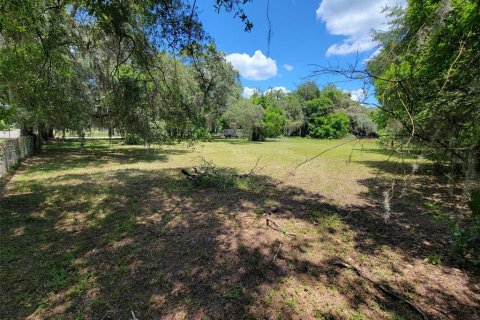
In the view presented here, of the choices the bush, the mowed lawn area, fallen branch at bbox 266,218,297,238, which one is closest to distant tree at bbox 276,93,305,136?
the bush

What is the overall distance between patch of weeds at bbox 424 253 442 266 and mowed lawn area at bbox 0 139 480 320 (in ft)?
0.07

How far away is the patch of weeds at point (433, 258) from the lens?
3.40m

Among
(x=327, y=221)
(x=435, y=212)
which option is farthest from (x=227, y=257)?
(x=435, y=212)

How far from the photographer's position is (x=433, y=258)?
349 centimetres

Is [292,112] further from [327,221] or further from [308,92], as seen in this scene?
[327,221]

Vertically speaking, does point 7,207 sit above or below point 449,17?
below

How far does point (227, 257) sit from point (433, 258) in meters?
2.70

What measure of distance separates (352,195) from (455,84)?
14.6ft

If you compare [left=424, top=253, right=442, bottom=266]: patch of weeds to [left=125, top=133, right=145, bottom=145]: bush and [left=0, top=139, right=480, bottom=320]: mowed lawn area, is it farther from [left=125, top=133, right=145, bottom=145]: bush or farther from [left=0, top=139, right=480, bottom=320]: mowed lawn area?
[left=125, top=133, right=145, bottom=145]: bush

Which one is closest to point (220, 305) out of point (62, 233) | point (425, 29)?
point (62, 233)

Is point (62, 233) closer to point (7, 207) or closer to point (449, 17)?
point (7, 207)

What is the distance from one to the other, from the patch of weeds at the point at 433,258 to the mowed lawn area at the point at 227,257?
22mm

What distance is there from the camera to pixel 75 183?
300 inches

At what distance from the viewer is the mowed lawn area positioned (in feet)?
8.42
